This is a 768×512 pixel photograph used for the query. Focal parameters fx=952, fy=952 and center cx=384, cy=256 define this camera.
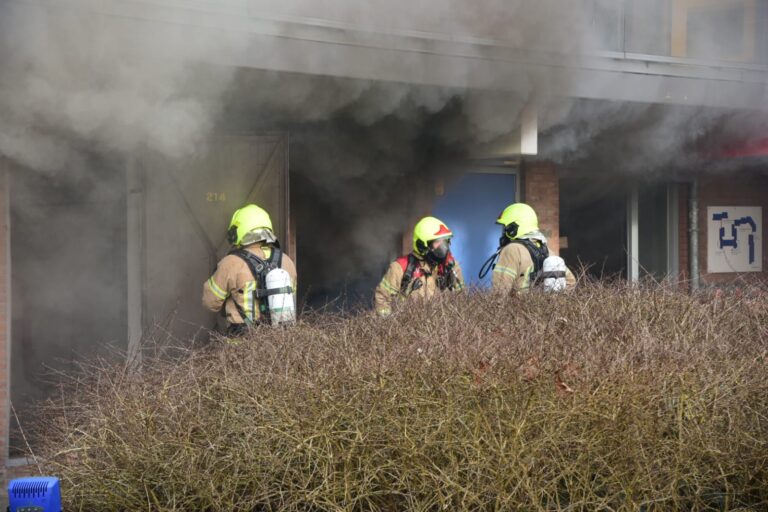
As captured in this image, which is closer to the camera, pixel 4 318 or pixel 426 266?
pixel 4 318

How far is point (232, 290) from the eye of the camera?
573 cm

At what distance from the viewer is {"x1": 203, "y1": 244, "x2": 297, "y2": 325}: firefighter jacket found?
570cm

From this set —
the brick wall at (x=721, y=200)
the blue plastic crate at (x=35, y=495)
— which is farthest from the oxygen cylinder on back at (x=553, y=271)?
the brick wall at (x=721, y=200)

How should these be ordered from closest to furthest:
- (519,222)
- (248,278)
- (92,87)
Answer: (248,278) → (92,87) → (519,222)

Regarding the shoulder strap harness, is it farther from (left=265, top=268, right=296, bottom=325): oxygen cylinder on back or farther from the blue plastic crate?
the blue plastic crate

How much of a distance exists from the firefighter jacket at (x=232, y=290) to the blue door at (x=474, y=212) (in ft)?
10.6

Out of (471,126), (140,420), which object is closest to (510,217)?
(471,126)

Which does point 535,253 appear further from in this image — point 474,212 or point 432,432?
point 432,432

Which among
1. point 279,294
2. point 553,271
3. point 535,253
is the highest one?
point 535,253

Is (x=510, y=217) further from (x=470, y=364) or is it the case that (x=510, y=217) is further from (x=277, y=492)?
(x=277, y=492)

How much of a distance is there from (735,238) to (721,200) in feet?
1.45

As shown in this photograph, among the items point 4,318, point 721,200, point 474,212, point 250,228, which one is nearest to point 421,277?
point 250,228

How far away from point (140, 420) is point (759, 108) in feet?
24.3

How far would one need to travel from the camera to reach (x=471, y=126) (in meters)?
7.82
